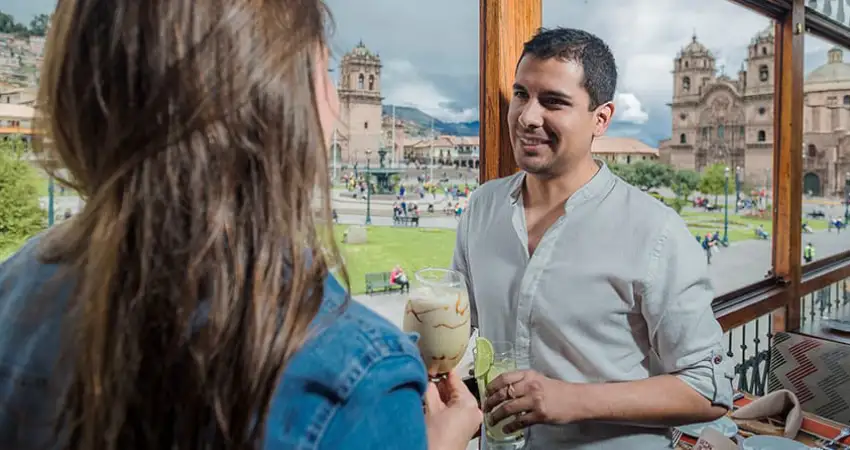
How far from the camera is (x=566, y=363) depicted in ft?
4.97

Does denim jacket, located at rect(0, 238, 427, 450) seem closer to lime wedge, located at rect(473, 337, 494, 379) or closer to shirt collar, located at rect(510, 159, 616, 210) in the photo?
lime wedge, located at rect(473, 337, 494, 379)

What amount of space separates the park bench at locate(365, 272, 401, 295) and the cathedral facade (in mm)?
2508

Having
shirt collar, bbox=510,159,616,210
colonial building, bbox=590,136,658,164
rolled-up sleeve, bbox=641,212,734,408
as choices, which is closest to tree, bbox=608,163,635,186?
colonial building, bbox=590,136,658,164

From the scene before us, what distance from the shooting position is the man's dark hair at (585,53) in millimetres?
1587

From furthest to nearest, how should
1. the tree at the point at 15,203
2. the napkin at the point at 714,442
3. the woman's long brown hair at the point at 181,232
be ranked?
the napkin at the point at 714,442 → the tree at the point at 15,203 → the woman's long brown hair at the point at 181,232

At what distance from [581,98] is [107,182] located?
1.30 metres

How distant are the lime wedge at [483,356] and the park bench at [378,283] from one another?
0.88 metres

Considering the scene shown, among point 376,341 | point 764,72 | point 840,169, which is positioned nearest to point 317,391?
point 376,341

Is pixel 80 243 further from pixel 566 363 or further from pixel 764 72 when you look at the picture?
pixel 764 72

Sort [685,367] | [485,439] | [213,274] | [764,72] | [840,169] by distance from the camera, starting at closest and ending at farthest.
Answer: [213,274]
[685,367]
[485,439]
[764,72]
[840,169]

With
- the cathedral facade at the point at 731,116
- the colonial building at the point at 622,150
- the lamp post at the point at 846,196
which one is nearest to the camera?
the colonial building at the point at 622,150

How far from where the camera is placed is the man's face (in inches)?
62.5

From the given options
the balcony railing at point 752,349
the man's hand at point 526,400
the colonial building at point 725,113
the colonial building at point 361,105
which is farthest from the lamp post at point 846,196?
the man's hand at point 526,400

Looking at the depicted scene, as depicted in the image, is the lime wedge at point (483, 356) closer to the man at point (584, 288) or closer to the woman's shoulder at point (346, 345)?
the man at point (584, 288)
